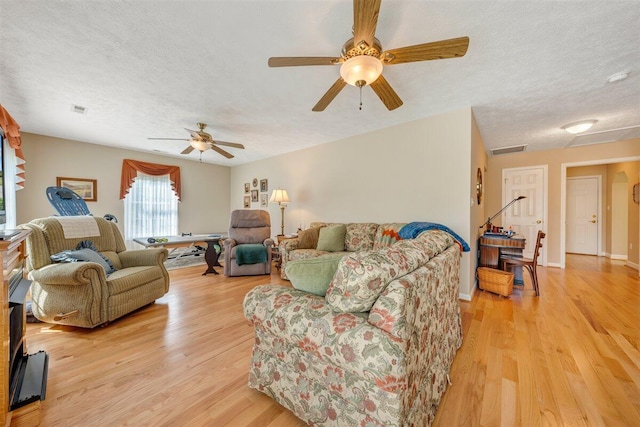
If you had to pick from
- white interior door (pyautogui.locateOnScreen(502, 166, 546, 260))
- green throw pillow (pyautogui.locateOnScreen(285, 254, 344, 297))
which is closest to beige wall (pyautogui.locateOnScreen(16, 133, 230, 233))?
green throw pillow (pyautogui.locateOnScreen(285, 254, 344, 297))

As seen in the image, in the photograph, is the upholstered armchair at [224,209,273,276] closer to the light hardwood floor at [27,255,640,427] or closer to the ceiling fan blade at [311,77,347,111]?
the light hardwood floor at [27,255,640,427]

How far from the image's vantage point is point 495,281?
2996 mm

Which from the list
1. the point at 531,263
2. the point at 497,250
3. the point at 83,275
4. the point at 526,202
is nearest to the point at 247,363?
the point at 83,275

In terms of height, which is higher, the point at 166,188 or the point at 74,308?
the point at 166,188

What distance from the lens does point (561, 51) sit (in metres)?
1.86

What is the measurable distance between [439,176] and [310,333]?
2.80 m

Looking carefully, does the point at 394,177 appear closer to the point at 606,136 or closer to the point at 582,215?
the point at 606,136

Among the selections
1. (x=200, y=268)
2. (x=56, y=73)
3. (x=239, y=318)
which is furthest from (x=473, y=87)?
(x=200, y=268)

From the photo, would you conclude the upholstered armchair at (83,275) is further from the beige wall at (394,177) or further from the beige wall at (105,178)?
the beige wall at (394,177)

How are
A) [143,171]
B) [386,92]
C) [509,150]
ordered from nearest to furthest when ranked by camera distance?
[386,92] → [509,150] → [143,171]

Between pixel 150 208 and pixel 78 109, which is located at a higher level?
pixel 78 109

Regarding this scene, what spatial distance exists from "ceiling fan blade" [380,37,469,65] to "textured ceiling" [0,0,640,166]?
0.26m

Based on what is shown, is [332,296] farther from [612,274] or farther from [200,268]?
[612,274]

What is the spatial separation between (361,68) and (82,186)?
5653mm
